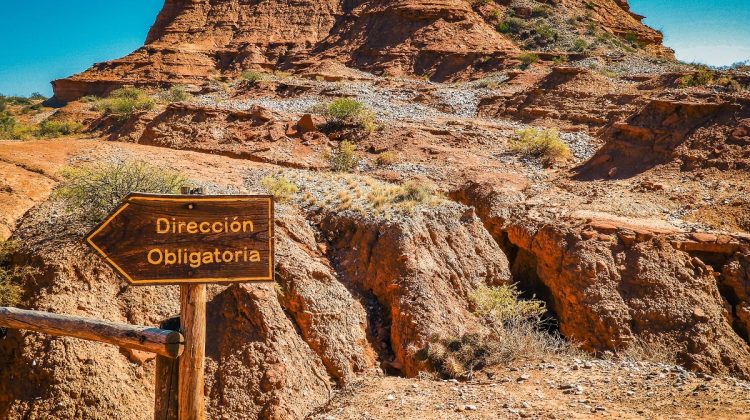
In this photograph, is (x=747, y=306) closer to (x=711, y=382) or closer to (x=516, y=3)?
(x=711, y=382)

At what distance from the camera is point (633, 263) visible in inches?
337

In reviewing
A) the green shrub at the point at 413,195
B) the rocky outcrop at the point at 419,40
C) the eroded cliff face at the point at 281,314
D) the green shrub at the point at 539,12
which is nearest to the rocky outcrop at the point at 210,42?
the rocky outcrop at the point at 419,40

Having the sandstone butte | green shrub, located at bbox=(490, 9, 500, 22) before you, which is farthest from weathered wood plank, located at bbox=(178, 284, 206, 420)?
green shrub, located at bbox=(490, 9, 500, 22)

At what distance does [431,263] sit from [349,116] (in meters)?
8.31

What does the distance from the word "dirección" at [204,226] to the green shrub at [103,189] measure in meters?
4.57

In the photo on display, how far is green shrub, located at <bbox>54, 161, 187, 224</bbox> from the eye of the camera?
23.7 feet

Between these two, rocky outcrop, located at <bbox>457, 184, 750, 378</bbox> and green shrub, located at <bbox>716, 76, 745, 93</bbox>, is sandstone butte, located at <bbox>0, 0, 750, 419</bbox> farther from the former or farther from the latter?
green shrub, located at <bbox>716, 76, 745, 93</bbox>

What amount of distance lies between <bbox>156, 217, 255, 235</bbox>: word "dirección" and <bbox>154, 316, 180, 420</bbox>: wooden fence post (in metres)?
0.62

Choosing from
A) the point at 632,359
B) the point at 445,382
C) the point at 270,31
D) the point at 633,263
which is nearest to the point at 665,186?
the point at 633,263

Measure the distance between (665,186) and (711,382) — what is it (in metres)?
6.66

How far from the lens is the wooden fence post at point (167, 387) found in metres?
3.21

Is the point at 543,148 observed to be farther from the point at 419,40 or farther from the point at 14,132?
the point at 419,40

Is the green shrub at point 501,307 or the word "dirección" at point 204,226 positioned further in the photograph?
the green shrub at point 501,307

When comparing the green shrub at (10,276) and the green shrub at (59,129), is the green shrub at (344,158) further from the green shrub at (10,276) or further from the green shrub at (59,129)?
the green shrub at (59,129)
